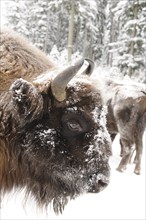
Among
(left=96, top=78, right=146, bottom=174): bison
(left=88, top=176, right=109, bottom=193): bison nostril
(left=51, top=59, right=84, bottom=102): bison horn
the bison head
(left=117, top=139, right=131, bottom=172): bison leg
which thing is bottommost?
(left=117, top=139, right=131, bottom=172): bison leg

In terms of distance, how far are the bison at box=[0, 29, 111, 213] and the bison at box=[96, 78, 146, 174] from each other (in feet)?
20.1

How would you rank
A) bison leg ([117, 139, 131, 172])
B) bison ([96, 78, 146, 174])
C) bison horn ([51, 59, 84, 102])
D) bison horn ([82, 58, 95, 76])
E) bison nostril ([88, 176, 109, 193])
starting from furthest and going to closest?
bison leg ([117, 139, 131, 172]) < bison ([96, 78, 146, 174]) < bison horn ([82, 58, 95, 76]) < bison nostril ([88, 176, 109, 193]) < bison horn ([51, 59, 84, 102])

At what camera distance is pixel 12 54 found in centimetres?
365

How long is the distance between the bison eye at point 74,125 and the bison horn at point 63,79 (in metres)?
0.26

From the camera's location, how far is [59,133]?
11.8 ft

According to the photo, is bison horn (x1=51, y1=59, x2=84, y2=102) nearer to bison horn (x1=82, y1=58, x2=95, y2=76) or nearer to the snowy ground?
bison horn (x1=82, y1=58, x2=95, y2=76)

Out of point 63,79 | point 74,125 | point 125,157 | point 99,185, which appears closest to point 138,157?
point 125,157

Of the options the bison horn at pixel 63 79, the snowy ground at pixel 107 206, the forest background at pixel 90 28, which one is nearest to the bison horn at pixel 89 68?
the bison horn at pixel 63 79

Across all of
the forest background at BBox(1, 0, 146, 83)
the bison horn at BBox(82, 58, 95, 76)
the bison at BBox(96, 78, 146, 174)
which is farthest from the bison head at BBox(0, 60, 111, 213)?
the forest background at BBox(1, 0, 146, 83)

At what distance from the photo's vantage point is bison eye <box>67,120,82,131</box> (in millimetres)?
3543

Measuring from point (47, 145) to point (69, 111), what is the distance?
1.25ft

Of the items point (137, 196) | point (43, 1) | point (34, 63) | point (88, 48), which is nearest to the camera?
point (34, 63)

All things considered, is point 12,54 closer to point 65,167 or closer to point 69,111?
point 69,111

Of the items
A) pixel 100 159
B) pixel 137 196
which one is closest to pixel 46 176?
pixel 100 159
